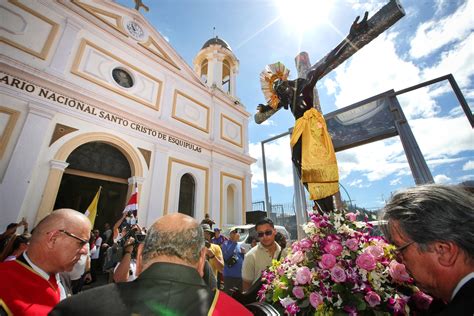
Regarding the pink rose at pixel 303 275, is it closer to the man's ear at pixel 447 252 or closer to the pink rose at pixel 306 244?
the pink rose at pixel 306 244

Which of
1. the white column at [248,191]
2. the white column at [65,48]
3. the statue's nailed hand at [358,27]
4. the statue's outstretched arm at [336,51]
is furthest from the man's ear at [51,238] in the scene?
the white column at [248,191]

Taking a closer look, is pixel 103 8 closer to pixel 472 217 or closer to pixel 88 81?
pixel 88 81

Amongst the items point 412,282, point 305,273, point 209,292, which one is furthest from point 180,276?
point 412,282

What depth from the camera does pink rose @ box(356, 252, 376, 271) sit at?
4.05ft

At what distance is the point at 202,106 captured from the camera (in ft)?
40.4

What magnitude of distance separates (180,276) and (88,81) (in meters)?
9.39

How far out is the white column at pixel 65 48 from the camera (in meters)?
7.24

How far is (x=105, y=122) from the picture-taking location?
791 cm

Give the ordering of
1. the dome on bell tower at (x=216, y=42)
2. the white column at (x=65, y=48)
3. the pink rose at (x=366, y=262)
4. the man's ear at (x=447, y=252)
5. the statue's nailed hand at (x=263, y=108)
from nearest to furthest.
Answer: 1. the man's ear at (x=447, y=252)
2. the pink rose at (x=366, y=262)
3. the statue's nailed hand at (x=263, y=108)
4. the white column at (x=65, y=48)
5. the dome on bell tower at (x=216, y=42)

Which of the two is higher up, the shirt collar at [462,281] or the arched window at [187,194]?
the arched window at [187,194]

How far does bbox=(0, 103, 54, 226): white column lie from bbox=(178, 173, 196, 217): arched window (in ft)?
17.0

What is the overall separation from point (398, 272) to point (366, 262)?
0.20 m

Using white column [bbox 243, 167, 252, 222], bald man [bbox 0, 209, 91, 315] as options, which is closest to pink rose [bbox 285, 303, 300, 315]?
bald man [bbox 0, 209, 91, 315]

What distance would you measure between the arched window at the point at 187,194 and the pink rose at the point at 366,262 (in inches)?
368
